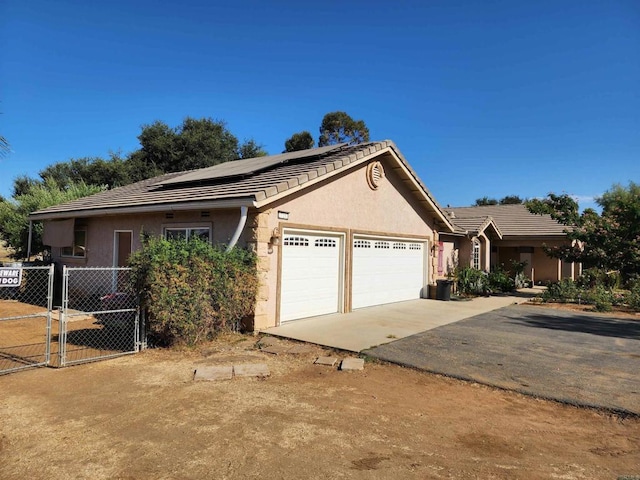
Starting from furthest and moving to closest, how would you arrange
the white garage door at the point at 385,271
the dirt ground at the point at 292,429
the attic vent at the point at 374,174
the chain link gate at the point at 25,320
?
the attic vent at the point at 374,174
the white garage door at the point at 385,271
the chain link gate at the point at 25,320
the dirt ground at the point at 292,429

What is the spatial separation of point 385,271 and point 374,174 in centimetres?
339

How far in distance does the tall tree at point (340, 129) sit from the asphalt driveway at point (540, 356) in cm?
3171

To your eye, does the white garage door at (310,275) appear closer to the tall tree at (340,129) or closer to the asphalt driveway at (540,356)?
the asphalt driveway at (540,356)

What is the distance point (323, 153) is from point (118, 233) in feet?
23.4

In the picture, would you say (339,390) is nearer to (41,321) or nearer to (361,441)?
(361,441)

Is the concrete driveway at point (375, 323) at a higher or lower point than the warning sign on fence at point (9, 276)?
lower

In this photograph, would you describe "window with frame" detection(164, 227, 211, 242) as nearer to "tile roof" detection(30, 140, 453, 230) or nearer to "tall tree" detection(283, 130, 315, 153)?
"tile roof" detection(30, 140, 453, 230)

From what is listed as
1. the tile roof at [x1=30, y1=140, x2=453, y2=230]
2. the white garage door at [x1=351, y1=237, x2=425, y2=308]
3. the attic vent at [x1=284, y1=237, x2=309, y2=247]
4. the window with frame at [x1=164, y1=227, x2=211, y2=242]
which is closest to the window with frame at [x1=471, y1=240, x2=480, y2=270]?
the white garage door at [x1=351, y1=237, x2=425, y2=308]

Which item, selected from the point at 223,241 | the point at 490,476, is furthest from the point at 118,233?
the point at 490,476

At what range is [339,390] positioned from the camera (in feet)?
19.2

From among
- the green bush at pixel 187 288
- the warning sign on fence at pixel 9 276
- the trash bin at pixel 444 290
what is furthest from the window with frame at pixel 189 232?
the trash bin at pixel 444 290

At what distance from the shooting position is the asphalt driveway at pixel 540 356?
5906 mm

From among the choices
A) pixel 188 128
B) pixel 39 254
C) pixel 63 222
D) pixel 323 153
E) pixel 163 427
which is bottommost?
pixel 163 427

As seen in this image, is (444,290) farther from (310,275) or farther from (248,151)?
(248,151)
